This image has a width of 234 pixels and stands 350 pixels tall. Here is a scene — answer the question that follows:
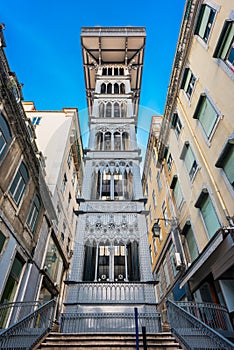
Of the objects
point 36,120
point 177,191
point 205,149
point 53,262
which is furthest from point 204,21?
point 53,262

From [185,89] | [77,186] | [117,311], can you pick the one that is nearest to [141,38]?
[185,89]

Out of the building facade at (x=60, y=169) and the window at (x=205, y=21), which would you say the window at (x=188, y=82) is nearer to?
the window at (x=205, y=21)

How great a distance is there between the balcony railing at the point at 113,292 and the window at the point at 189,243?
4.87 metres

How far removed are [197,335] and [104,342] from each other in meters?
2.67

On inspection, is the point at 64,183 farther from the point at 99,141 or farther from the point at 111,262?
the point at 111,262

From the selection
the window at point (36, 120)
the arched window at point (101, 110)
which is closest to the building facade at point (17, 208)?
the arched window at point (101, 110)

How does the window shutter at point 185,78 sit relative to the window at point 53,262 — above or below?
above

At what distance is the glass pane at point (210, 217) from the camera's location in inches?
416

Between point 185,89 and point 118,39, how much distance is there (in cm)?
2367

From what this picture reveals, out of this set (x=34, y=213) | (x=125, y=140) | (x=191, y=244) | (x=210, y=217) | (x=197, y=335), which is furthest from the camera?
(x=125, y=140)

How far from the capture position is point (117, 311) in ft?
28.0

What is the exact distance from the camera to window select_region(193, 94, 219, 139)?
11189 millimetres

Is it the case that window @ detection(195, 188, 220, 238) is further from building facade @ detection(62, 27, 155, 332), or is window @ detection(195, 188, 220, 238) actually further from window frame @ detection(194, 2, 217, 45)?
window frame @ detection(194, 2, 217, 45)

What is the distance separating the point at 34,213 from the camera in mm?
15070
